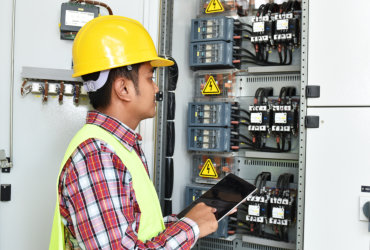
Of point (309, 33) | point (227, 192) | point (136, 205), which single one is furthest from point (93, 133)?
point (309, 33)

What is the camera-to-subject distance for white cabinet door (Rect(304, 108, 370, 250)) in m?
1.82

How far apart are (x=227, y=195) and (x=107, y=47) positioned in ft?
2.23

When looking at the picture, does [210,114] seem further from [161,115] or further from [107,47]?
[107,47]

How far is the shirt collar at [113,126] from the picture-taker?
119 centimetres

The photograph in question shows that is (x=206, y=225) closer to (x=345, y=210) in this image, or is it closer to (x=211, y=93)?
(x=345, y=210)

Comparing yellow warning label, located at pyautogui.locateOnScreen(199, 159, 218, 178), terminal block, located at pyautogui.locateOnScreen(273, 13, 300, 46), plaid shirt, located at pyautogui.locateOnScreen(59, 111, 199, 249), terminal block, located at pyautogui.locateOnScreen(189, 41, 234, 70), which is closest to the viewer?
plaid shirt, located at pyautogui.locateOnScreen(59, 111, 199, 249)

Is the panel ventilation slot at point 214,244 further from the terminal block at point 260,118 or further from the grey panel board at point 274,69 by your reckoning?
the grey panel board at point 274,69

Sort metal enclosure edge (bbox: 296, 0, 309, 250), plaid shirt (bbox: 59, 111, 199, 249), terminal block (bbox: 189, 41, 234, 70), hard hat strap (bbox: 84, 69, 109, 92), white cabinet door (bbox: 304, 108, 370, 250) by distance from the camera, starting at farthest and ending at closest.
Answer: terminal block (bbox: 189, 41, 234, 70)
metal enclosure edge (bbox: 296, 0, 309, 250)
white cabinet door (bbox: 304, 108, 370, 250)
hard hat strap (bbox: 84, 69, 109, 92)
plaid shirt (bbox: 59, 111, 199, 249)

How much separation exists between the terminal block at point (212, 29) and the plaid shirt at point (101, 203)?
4.74 feet

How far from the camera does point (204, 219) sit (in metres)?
1.21

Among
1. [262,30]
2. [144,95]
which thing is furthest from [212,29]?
[144,95]

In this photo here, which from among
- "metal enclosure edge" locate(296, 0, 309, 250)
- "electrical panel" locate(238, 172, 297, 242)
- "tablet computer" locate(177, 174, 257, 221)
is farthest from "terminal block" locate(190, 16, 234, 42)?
"tablet computer" locate(177, 174, 257, 221)

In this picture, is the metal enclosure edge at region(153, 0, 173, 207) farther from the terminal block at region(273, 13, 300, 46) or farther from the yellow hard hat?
the yellow hard hat

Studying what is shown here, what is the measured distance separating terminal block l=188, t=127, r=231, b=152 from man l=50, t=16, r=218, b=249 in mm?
1071
